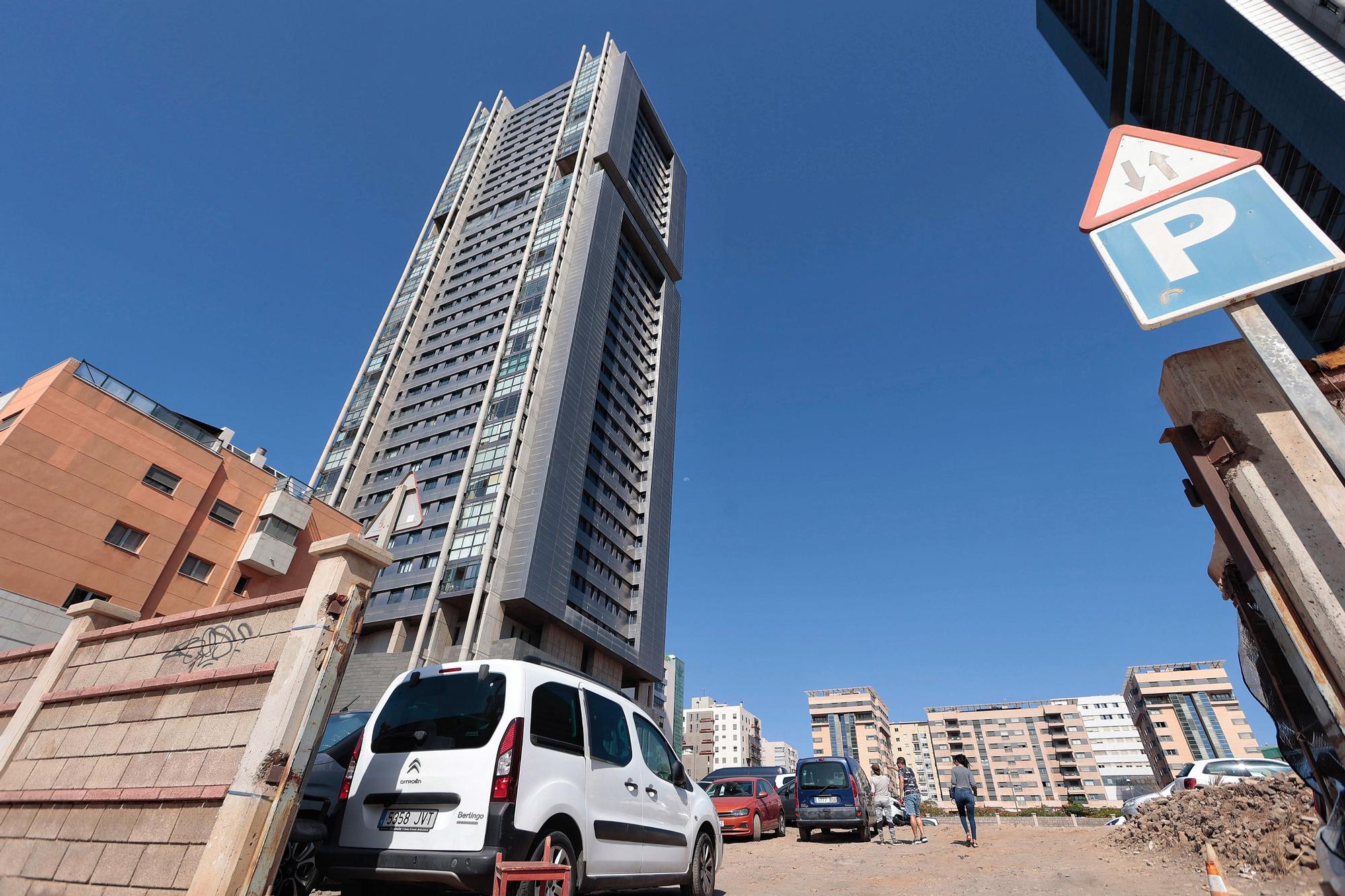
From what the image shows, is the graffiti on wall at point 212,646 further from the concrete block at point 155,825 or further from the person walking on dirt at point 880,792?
the person walking on dirt at point 880,792

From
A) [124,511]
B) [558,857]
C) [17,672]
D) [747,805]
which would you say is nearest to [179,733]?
[558,857]

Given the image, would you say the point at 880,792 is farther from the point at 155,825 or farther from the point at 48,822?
the point at 48,822

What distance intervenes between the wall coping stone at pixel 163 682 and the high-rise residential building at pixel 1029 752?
391 feet

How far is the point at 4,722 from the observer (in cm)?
532

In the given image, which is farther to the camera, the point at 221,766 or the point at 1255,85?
the point at 1255,85

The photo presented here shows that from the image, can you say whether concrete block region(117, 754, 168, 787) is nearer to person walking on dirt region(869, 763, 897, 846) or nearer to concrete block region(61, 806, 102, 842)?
concrete block region(61, 806, 102, 842)

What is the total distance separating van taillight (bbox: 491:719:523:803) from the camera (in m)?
3.81

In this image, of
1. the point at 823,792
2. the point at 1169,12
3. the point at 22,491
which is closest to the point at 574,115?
the point at 1169,12

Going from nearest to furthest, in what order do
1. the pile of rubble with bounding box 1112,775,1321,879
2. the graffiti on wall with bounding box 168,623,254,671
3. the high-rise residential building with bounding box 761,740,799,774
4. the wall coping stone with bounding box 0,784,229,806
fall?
the wall coping stone with bounding box 0,784,229,806
the graffiti on wall with bounding box 168,623,254,671
the pile of rubble with bounding box 1112,775,1321,879
the high-rise residential building with bounding box 761,740,799,774

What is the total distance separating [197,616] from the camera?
4.50 metres

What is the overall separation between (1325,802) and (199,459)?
101 feet

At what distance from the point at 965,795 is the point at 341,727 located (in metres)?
11.1

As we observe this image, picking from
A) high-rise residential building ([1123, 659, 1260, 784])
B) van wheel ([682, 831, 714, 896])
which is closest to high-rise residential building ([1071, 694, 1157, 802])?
high-rise residential building ([1123, 659, 1260, 784])

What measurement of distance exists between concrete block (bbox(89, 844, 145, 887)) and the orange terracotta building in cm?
1755
